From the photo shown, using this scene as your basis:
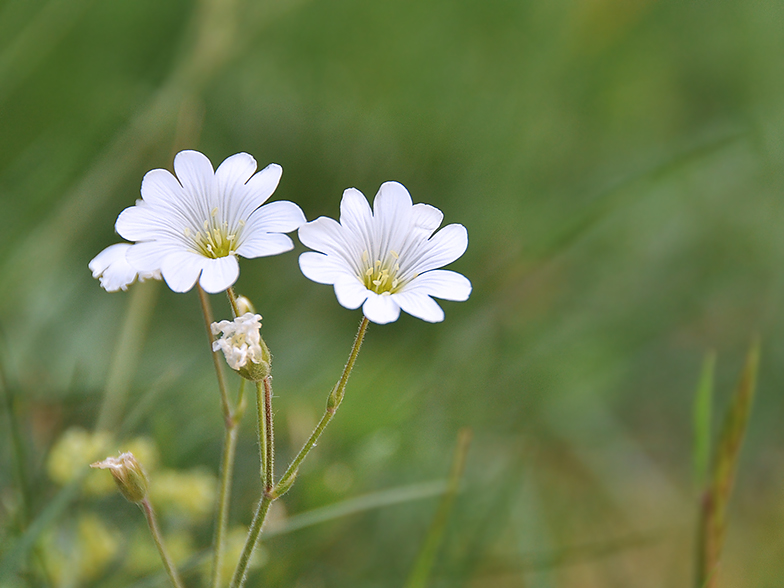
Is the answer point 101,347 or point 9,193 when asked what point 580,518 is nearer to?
point 101,347

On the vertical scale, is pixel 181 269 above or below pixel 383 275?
below

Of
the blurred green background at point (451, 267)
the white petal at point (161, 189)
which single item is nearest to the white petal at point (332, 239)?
the white petal at point (161, 189)

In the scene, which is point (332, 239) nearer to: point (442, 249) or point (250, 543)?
point (442, 249)

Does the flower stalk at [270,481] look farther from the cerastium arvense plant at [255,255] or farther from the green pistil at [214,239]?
the green pistil at [214,239]

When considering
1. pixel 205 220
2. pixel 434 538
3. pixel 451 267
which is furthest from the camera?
pixel 451 267

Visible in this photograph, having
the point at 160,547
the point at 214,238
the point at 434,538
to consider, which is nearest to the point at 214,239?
the point at 214,238

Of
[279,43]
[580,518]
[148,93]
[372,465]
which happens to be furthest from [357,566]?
[279,43]

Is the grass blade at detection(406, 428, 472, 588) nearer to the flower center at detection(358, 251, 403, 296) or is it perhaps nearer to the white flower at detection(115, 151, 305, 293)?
the flower center at detection(358, 251, 403, 296)

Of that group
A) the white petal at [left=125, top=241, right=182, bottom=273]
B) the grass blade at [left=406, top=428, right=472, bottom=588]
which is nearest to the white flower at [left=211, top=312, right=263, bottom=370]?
the white petal at [left=125, top=241, right=182, bottom=273]
